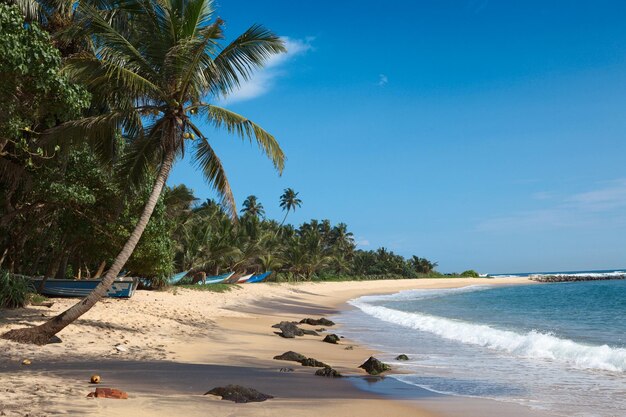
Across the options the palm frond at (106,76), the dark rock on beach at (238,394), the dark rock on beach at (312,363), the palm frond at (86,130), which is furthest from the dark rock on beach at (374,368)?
the palm frond at (86,130)

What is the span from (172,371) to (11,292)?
22.0 feet

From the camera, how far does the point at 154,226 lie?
17.6 meters

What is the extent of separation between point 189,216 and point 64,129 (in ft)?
88.1

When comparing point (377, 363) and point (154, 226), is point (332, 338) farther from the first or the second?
point (154, 226)

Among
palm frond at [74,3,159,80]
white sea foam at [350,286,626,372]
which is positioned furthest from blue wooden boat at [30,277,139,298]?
white sea foam at [350,286,626,372]

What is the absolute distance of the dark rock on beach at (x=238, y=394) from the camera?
19.7 feet

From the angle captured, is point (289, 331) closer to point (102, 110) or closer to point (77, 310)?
point (77, 310)

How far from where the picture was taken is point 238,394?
6066 millimetres

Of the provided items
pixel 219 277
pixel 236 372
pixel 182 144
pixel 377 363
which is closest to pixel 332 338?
pixel 377 363

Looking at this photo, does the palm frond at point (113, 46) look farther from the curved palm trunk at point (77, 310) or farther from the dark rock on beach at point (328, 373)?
the dark rock on beach at point (328, 373)

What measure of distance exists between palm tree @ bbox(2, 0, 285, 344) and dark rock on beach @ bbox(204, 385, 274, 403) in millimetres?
4328

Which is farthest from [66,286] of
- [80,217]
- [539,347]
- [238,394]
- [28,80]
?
[539,347]

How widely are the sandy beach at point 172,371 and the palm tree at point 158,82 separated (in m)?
1.45

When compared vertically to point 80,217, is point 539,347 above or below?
below
